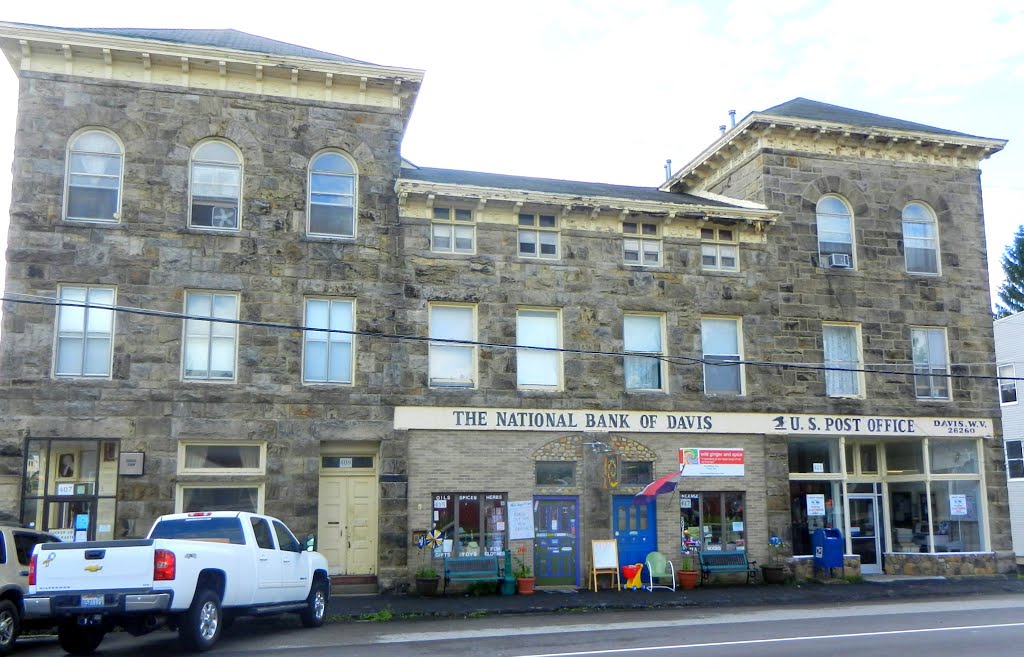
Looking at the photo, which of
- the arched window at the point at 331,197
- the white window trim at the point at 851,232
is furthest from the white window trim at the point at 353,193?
the white window trim at the point at 851,232

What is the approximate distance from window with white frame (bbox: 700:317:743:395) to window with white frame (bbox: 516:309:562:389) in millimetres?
3692

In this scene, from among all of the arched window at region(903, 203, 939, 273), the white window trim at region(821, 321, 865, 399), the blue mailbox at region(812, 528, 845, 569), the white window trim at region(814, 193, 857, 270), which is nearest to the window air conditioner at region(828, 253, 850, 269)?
the white window trim at region(814, 193, 857, 270)

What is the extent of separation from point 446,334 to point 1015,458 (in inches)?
903

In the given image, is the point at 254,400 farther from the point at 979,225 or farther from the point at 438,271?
the point at 979,225

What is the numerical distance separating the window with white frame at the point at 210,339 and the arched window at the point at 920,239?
17243mm

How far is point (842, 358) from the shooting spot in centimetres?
2561

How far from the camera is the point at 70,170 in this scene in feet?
69.5

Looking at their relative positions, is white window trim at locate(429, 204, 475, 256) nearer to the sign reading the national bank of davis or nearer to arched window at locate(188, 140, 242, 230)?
arched window at locate(188, 140, 242, 230)

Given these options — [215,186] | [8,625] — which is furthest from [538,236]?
[8,625]

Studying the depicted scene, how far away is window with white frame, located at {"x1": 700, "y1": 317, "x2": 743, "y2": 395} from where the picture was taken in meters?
24.4

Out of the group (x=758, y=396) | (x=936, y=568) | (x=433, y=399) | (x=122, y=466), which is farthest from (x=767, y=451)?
(x=122, y=466)

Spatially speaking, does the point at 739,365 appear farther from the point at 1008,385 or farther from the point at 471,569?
→ the point at 1008,385

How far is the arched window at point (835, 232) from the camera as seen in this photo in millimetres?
25922

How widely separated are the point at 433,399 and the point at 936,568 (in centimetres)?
1346
